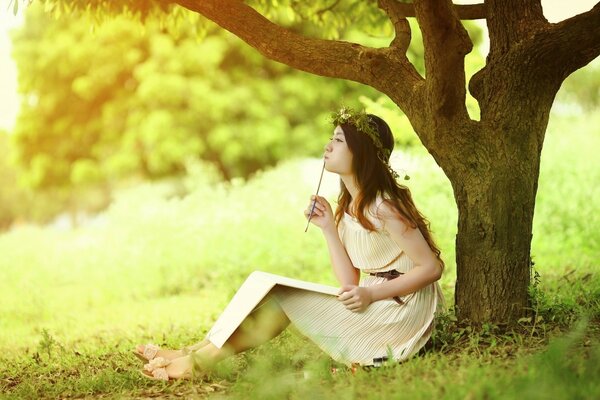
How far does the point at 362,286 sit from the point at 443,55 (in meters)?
1.20

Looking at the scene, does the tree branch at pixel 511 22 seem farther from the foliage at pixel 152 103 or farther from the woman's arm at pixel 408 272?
the foliage at pixel 152 103

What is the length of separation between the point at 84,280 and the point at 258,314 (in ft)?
23.5

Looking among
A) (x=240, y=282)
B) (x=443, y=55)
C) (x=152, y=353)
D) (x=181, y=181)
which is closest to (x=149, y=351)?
(x=152, y=353)

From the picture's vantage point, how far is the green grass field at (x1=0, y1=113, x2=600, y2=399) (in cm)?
360

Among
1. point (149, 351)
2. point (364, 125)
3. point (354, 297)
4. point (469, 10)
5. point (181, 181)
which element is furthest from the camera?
point (181, 181)

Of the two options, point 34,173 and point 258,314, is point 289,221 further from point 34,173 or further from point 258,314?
point 34,173

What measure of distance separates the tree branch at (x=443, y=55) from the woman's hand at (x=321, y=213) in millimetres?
760

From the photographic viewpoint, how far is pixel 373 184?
4234 millimetres

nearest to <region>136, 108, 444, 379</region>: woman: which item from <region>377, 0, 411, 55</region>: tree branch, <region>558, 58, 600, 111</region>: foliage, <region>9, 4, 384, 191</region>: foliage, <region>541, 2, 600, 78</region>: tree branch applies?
<region>377, 0, 411, 55</region>: tree branch

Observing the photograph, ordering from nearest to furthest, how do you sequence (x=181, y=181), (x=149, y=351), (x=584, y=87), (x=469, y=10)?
(x=149, y=351) < (x=469, y=10) < (x=181, y=181) < (x=584, y=87)

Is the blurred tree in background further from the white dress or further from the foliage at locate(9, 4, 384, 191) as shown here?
the white dress

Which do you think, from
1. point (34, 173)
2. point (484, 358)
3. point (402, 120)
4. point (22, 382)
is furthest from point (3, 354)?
point (34, 173)

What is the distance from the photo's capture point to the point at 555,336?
4188mm

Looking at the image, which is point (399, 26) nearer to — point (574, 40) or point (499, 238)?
point (574, 40)
